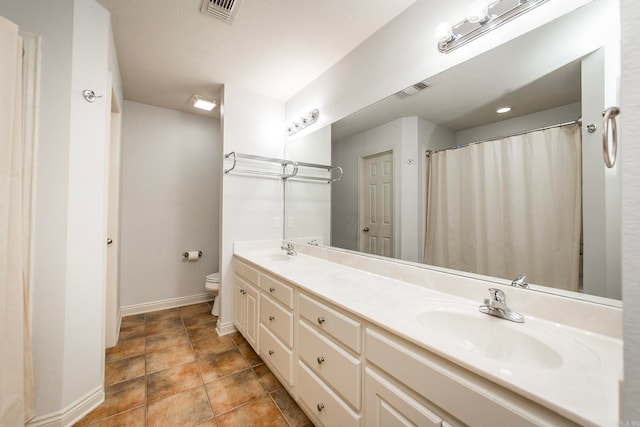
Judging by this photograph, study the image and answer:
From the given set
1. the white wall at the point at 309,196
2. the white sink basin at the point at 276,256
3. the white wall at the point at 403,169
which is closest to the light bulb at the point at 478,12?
the white wall at the point at 403,169

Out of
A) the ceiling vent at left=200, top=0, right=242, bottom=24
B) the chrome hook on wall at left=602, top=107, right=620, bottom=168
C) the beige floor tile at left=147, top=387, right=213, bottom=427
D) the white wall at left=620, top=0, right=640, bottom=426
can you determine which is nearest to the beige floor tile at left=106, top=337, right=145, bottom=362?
the beige floor tile at left=147, top=387, right=213, bottom=427

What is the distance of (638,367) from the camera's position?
1.26 ft

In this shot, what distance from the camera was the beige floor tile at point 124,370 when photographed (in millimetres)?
1783

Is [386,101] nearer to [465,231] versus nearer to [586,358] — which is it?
[465,231]

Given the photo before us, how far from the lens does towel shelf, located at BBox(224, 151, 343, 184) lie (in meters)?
2.22

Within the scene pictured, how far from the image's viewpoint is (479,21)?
1193mm

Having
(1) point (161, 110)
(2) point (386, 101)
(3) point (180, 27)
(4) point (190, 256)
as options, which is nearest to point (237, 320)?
(4) point (190, 256)

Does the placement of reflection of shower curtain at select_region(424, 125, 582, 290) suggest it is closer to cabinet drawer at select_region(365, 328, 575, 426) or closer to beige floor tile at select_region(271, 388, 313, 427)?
cabinet drawer at select_region(365, 328, 575, 426)

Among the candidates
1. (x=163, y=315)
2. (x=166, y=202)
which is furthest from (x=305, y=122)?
(x=163, y=315)

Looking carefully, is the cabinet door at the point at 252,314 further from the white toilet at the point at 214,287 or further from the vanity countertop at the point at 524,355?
the white toilet at the point at 214,287

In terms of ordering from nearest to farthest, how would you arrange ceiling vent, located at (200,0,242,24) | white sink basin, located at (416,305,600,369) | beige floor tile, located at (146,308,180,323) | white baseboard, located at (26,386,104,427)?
→ white sink basin, located at (416,305,600,369), white baseboard, located at (26,386,104,427), ceiling vent, located at (200,0,242,24), beige floor tile, located at (146,308,180,323)

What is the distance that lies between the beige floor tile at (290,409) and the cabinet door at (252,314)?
0.41m

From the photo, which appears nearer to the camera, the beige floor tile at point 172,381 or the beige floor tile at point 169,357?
the beige floor tile at point 172,381

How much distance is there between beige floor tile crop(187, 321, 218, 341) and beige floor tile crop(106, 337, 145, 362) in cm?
39
